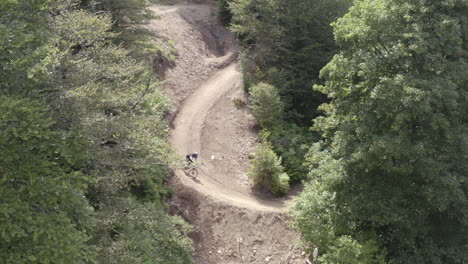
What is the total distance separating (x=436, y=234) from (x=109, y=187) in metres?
11.0

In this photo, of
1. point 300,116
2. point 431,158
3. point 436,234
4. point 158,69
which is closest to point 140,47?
point 158,69

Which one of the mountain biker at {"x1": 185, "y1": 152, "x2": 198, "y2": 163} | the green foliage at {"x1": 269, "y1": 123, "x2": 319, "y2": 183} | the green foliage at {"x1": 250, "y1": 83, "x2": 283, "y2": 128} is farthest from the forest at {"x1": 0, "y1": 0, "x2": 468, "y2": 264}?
the green foliage at {"x1": 250, "y1": 83, "x2": 283, "y2": 128}

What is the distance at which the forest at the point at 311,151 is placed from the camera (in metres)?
8.92

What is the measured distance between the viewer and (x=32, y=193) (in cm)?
860

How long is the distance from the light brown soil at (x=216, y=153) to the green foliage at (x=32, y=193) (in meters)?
8.63

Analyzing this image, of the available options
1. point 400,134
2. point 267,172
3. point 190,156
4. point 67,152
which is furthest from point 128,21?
point 400,134

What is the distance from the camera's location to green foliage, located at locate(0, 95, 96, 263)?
8367 millimetres

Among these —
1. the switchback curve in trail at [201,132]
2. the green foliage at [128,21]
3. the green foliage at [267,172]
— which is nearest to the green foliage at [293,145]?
the green foliage at [267,172]

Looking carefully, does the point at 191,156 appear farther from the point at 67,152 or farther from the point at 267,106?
the point at 67,152

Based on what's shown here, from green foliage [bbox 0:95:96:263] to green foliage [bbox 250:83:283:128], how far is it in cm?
1500

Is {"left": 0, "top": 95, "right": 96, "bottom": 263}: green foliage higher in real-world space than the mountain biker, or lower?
higher

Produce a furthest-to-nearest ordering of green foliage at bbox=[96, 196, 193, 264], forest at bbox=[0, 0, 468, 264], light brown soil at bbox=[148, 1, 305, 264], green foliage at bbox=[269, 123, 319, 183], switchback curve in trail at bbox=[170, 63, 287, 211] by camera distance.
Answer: green foliage at bbox=[269, 123, 319, 183], switchback curve in trail at bbox=[170, 63, 287, 211], light brown soil at bbox=[148, 1, 305, 264], green foliage at bbox=[96, 196, 193, 264], forest at bbox=[0, 0, 468, 264]

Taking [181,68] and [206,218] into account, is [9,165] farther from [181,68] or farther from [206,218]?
[181,68]

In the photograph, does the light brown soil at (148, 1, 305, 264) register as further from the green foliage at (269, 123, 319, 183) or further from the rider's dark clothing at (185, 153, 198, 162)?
the green foliage at (269, 123, 319, 183)
